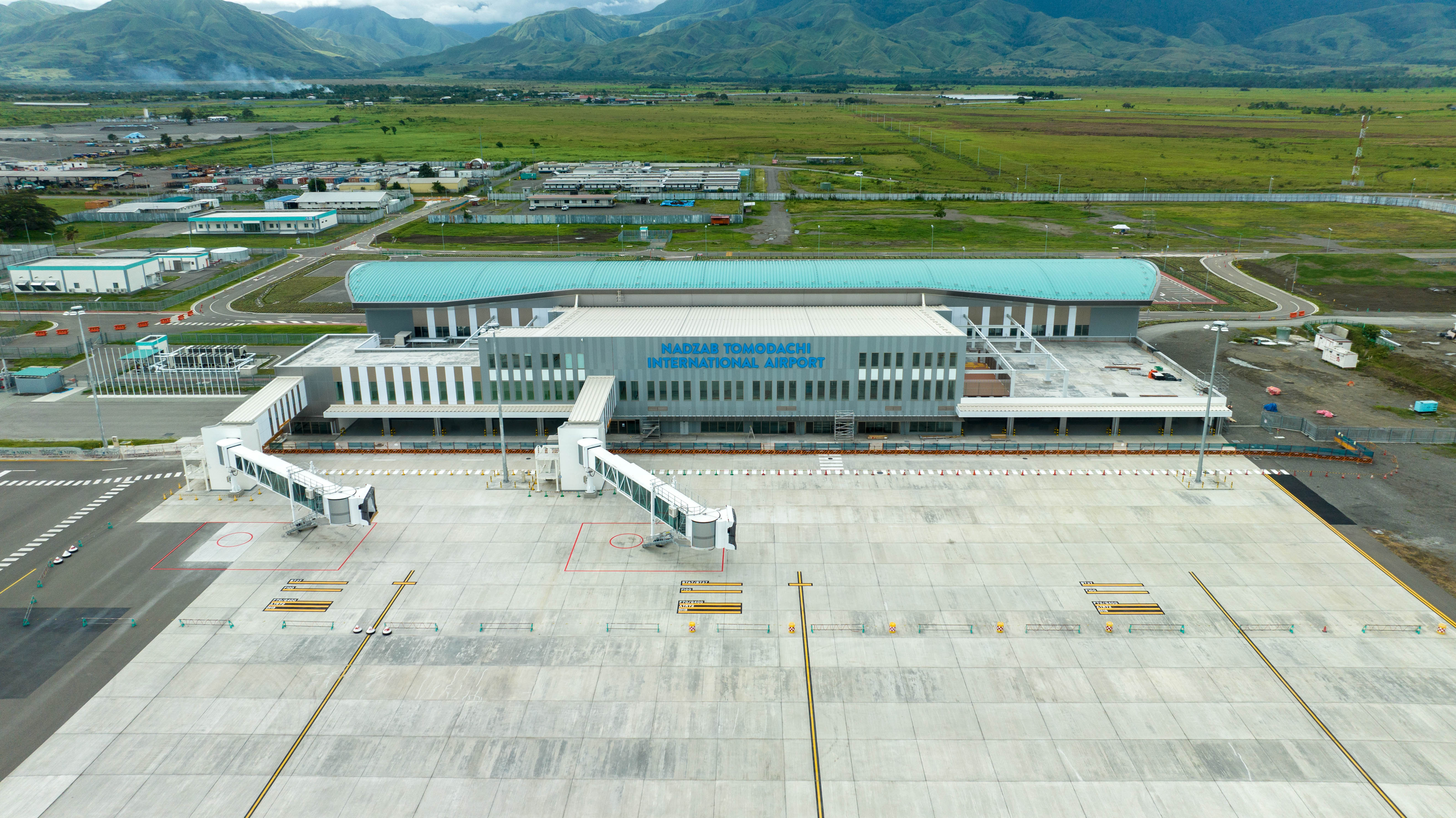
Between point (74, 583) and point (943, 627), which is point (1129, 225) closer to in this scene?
point (943, 627)

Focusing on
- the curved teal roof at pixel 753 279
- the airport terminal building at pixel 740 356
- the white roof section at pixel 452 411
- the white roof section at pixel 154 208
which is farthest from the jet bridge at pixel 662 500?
the white roof section at pixel 154 208

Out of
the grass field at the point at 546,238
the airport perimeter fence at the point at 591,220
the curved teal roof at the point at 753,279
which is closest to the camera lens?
the curved teal roof at the point at 753,279

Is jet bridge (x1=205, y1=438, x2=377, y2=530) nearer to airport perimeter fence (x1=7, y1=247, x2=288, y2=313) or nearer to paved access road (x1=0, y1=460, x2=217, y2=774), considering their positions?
paved access road (x1=0, y1=460, x2=217, y2=774)

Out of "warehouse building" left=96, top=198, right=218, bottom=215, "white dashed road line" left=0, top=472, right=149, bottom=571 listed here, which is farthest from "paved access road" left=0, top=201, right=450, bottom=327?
"warehouse building" left=96, top=198, right=218, bottom=215

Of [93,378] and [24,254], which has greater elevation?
[24,254]

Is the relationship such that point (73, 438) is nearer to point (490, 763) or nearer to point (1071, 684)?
point (490, 763)

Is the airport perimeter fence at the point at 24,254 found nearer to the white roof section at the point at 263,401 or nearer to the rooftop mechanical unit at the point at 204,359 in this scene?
the rooftop mechanical unit at the point at 204,359

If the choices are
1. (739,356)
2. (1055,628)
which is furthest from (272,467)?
(1055,628)
